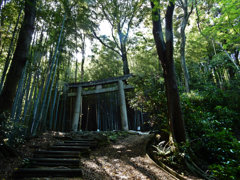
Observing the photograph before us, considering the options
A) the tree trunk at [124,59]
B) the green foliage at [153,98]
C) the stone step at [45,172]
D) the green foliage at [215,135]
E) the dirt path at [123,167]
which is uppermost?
the tree trunk at [124,59]

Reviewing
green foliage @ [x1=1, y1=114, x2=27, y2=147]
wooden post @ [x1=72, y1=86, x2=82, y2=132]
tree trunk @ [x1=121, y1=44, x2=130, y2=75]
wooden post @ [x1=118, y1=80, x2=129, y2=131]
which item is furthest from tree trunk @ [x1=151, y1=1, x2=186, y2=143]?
tree trunk @ [x1=121, y1=44, x2=130, y2=75]

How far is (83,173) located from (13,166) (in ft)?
3.94

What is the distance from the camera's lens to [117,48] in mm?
12156

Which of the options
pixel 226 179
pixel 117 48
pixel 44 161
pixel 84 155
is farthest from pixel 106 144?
pixel 117 48

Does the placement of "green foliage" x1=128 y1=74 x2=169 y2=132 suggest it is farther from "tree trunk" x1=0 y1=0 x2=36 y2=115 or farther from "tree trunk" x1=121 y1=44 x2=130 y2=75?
"tree trunk" x1=121 y1=44 x2=130 y2=75

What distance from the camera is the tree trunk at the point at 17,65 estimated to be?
8.15 ft

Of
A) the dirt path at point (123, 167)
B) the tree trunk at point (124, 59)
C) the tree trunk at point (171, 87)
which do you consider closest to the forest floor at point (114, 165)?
the dirt path at point (123, 167)

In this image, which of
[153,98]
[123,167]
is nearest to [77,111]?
[153,98]

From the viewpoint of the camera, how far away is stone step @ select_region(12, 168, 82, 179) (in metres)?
2.10

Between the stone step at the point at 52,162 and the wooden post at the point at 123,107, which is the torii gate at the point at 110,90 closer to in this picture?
the wooden post at the point at 123,107

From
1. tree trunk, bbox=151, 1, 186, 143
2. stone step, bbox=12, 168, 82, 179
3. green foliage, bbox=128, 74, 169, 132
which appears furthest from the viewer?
green foliage, bbox=128, 74, 169, 132

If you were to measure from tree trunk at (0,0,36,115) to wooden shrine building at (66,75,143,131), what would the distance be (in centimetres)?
523

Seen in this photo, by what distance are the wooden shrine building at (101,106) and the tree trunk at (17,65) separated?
206 inches

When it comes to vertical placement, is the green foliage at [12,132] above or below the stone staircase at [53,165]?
above
